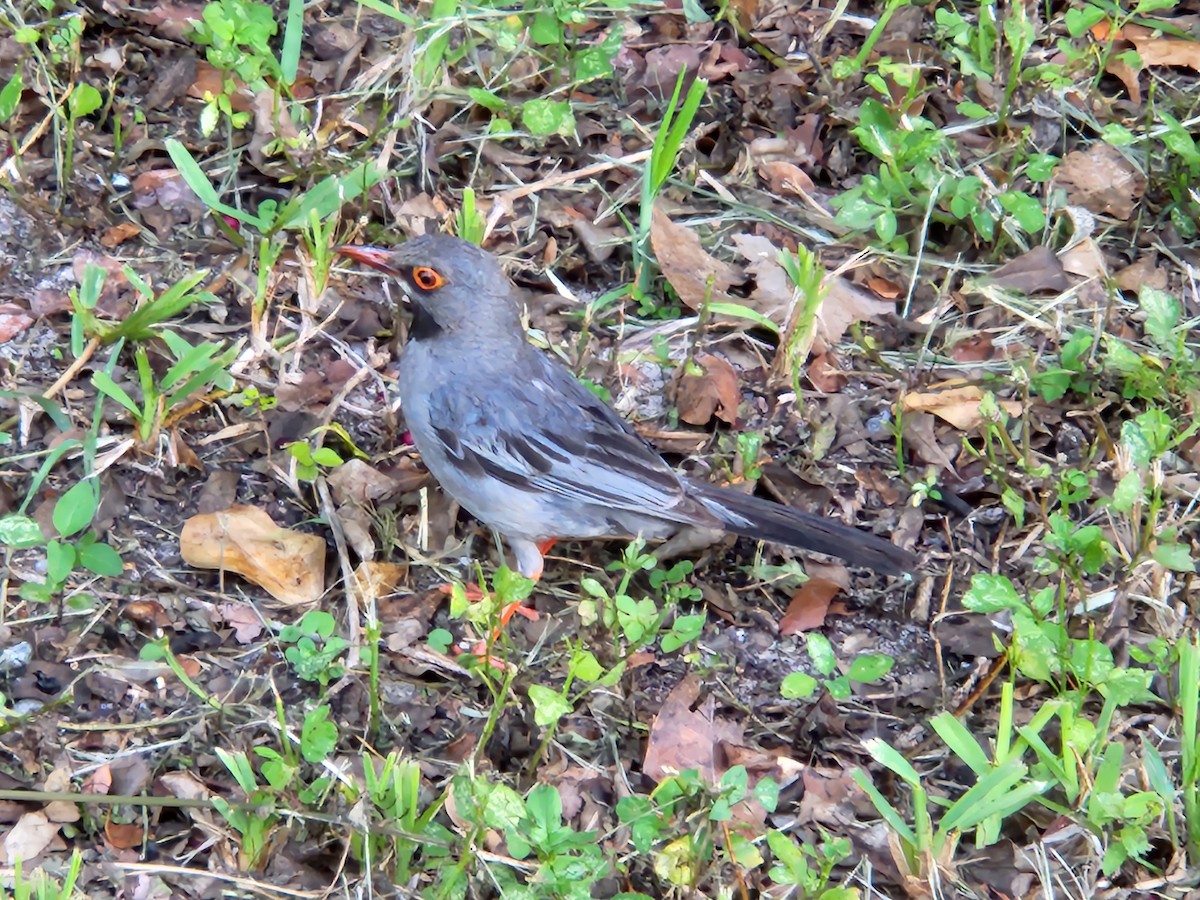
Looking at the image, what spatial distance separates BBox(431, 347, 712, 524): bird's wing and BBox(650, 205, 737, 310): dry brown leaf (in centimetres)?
121

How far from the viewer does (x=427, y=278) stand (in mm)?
6102

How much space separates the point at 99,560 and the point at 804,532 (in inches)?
111

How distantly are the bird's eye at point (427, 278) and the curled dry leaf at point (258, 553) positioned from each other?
48.3 inches

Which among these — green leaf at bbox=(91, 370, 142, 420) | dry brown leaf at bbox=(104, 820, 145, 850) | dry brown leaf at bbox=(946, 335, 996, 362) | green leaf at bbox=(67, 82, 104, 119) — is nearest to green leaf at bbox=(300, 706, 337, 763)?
dry brown leaf at bbox=(104, 820, 145, 850)

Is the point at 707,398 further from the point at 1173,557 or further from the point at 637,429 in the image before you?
the point at 1173,557

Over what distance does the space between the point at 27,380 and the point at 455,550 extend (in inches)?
81.3

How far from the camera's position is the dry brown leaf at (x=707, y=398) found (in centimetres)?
655

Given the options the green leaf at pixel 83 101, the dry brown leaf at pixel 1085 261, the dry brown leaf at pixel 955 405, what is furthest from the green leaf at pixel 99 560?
the dry brown leaf at pixel 1085 261

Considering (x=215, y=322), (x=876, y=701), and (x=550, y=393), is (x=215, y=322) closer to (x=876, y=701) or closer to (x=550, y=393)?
(x=550, y=393)

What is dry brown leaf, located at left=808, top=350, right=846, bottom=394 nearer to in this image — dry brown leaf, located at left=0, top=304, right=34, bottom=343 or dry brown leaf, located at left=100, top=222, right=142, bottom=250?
dry brown leaf, located at left=100, top=222, right=142, bottom=250

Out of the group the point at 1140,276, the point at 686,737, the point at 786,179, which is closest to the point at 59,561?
the point at 686,737

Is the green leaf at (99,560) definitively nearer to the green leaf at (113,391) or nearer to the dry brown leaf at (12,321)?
the green leaf at (113,391)

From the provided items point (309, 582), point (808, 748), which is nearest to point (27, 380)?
point (309, 582)

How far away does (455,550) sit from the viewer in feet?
19.9
